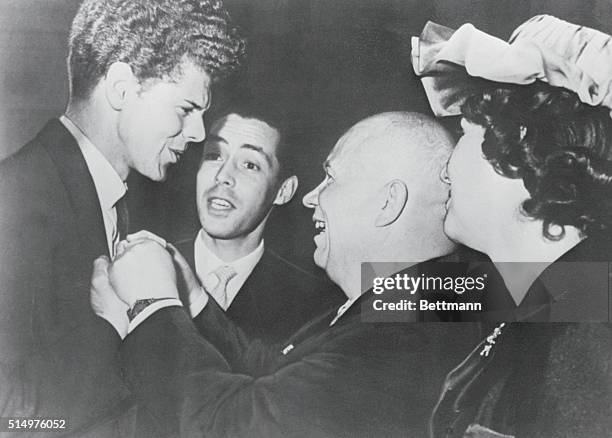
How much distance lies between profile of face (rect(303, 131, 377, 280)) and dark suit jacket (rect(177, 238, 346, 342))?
109mm

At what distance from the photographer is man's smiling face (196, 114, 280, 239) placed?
3.69 metres

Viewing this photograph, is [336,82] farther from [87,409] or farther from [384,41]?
[87,409]

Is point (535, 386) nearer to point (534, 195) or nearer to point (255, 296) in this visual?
point (534, 195)

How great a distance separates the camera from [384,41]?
3.72 meters

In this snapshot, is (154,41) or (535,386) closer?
(535,386)

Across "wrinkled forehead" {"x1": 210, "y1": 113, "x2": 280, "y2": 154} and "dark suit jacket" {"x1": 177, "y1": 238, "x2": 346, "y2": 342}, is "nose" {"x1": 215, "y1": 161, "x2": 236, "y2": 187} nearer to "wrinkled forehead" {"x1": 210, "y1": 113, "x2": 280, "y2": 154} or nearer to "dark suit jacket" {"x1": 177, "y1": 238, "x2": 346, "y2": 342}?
"wrinkled forehead" {"x1": 210, "y1": 113, "x2": 280, "y2": 154}

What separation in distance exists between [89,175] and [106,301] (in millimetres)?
666

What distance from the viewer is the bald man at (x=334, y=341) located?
3.62 meters

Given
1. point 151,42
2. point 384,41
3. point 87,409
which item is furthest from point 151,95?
point 87,409

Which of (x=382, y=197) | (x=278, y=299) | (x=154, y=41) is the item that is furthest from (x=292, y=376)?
(x=154, y=41)

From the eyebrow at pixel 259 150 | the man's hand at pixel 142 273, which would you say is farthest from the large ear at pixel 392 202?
the man's hand at pixel 142 273

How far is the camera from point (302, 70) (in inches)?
146

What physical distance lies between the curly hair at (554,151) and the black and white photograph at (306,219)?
1 centimetres

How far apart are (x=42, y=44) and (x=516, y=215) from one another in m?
2.63
